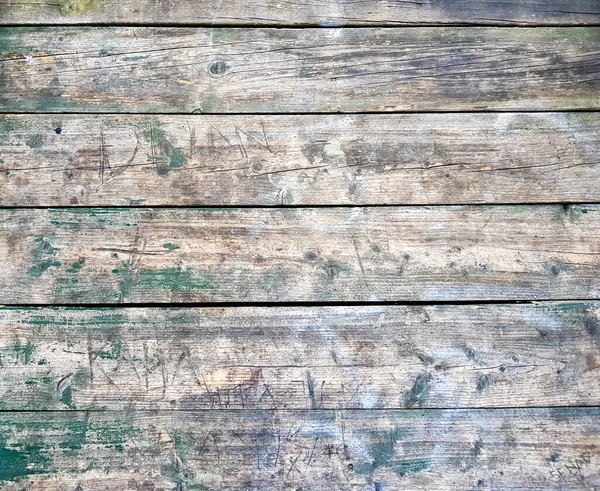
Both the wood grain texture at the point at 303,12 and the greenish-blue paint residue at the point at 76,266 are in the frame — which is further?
the wood grain texture at the point at 303,12

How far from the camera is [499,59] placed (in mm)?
1399

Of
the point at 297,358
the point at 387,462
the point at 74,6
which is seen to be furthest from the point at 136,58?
the point at 387,462

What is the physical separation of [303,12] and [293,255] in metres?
0.63

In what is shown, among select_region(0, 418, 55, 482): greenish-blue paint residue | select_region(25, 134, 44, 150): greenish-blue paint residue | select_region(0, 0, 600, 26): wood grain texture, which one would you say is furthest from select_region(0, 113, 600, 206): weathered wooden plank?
select_region(0, 418, 55, 482): greenish-blue paint residue

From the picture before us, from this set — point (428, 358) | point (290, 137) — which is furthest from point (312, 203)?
point (428, 358)

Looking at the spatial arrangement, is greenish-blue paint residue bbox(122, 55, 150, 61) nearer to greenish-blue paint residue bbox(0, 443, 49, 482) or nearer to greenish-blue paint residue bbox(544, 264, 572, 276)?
greenish-blue paint residue bbox(0, 443, 49, 482)

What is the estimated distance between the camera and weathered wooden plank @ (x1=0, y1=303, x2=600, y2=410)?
121 cm

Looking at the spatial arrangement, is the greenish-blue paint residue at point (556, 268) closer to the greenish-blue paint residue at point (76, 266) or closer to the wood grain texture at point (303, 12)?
the wood grain texture at point (303, 12)

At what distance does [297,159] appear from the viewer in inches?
52.2

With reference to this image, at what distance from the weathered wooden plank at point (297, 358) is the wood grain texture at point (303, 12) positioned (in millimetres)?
723

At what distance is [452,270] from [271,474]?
1.95ft

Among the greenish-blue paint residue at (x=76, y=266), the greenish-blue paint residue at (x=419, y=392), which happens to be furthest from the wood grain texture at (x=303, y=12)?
the greenish-blue paint residue at (x=419, y=392)

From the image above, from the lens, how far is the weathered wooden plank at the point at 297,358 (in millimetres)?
1214

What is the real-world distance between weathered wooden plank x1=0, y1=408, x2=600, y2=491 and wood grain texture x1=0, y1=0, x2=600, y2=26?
3.10ft
